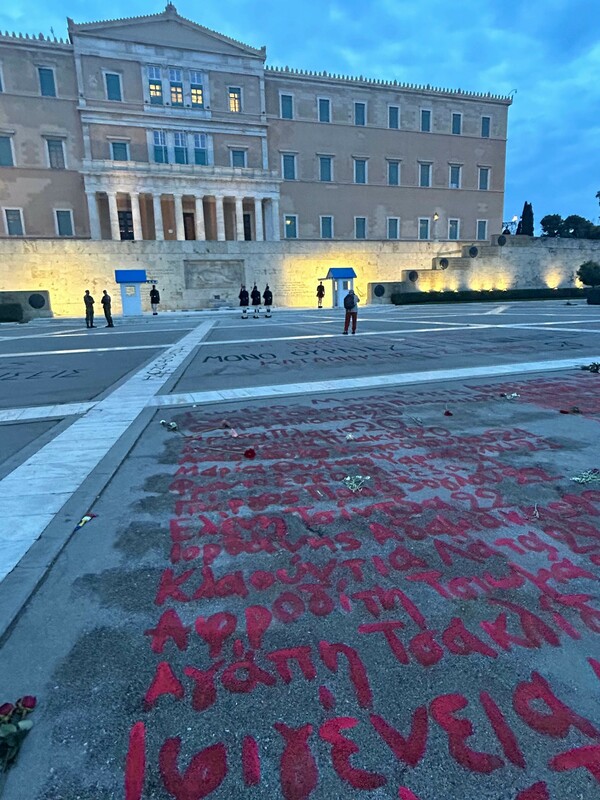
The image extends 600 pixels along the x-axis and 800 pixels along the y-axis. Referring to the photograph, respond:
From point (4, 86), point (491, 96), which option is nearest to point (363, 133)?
point (491, 96)

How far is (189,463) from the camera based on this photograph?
4.75 metres

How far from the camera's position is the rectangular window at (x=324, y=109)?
4644cm

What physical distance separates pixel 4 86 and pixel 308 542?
51.1 m

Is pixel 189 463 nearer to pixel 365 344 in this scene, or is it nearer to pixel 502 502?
pixel 502 502

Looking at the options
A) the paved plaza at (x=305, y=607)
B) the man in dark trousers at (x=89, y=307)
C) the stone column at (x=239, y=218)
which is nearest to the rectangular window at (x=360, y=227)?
the stone column at (x=239, y=218)

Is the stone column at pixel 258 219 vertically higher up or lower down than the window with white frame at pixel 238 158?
lower down

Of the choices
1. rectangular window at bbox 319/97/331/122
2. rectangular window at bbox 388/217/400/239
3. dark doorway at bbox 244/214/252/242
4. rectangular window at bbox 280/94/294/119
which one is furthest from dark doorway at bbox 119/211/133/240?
rectangular window at bbox 388/217/400/239

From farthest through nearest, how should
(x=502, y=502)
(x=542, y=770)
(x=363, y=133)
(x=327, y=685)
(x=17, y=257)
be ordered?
(x=363, y=133)
(x=17, y=257)
(x=502, y=502)
(x=327, y=685)
(x=542, y=770)

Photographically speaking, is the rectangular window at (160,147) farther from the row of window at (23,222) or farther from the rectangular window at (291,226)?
the rectangular window at (291,226)

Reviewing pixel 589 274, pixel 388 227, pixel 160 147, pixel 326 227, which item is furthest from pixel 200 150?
pixel 589 274

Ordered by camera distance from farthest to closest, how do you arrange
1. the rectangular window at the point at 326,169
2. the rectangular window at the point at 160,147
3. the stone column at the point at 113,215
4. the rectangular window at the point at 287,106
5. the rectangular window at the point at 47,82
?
the rectangular window at the point at 326,169 → the rectangular window at the point at 287,106 → the rectangular window at the point at 160,147 → the stone column at the point at 113,215 → the rectangular window at the point at 47,82

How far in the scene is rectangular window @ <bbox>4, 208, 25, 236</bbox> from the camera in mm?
41000

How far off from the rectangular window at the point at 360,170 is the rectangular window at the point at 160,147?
18731 mm

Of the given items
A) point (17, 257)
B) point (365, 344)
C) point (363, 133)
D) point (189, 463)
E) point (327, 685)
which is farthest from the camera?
point (363, 133)
